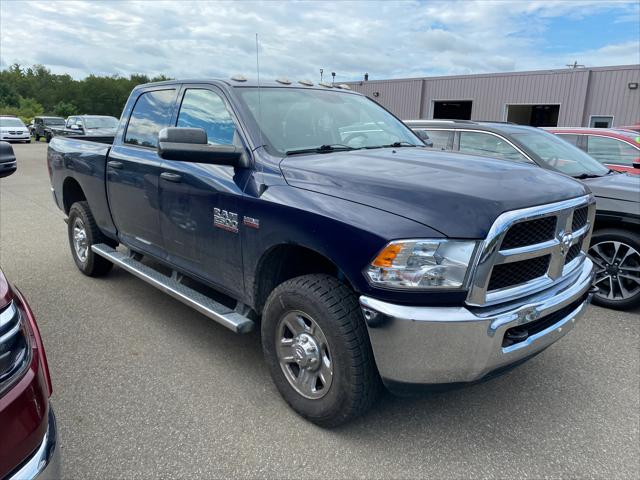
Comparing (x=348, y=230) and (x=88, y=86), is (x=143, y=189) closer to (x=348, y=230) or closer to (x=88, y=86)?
(x=348, y=230)

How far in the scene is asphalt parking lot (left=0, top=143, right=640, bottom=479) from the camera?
8.06ft

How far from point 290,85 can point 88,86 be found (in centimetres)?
9178

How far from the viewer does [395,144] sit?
11.8 feet

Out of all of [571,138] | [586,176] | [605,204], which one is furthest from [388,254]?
[571,138]

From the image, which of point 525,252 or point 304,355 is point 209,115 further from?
point 525,252

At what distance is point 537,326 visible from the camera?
251cm

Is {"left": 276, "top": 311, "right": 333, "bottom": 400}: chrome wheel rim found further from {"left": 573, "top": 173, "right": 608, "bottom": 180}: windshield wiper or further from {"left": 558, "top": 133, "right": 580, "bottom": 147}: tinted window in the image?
{"left": 558, "top": 133, "right": 580, "bottom": 147}: tinted window

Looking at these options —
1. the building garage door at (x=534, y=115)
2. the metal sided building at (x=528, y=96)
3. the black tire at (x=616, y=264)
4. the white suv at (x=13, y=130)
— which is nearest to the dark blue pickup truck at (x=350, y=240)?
the black tire at (x=616, y=264)

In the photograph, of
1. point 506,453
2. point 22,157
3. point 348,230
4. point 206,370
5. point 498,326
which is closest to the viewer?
point 498,326

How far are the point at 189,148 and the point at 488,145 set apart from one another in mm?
3820

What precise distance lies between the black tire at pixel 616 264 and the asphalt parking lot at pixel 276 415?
40 centimetres

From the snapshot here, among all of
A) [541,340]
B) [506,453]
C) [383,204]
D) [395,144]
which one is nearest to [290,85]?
[395,144]

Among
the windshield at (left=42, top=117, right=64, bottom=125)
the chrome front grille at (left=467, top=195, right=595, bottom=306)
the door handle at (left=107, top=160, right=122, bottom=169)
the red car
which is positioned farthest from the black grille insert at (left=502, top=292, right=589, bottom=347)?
the windshield at (left=42, top=117, right=64, bottom=125)

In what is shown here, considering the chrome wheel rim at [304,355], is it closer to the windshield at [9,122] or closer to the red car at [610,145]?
the red car at [610,145]
